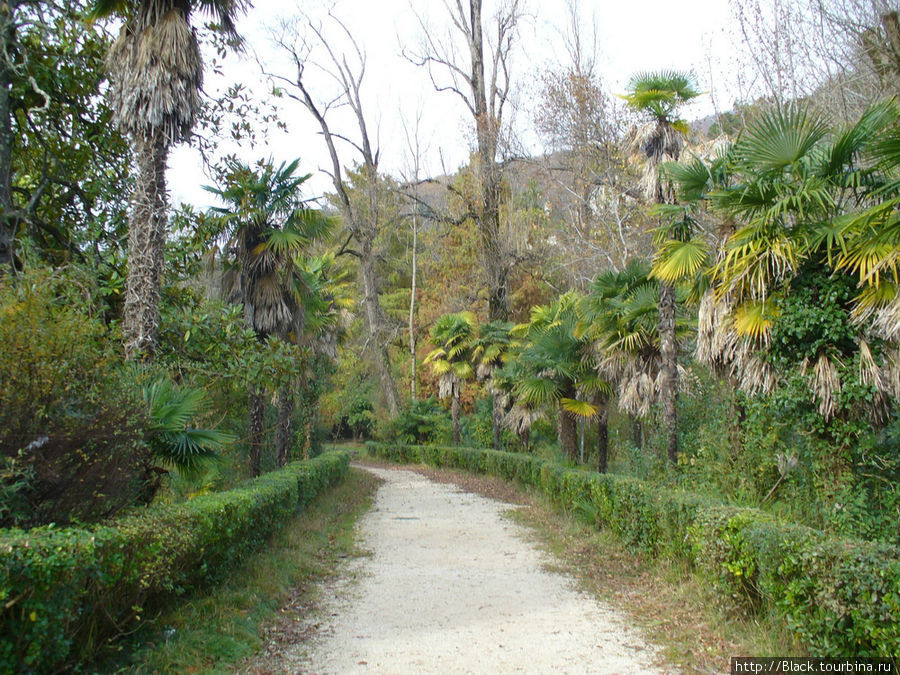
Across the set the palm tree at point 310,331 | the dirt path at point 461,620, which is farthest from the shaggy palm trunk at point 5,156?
the dirt path at point 461,620

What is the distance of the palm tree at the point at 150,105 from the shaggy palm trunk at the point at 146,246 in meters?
0.01

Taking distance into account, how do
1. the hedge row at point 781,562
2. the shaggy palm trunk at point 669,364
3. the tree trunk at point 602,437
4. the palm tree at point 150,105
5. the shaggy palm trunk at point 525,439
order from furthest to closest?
the shaggy palm trunk at point 525,439, the tree trunk at point 602,437, the shaggy palm trunk at point 669,364, the palm tree at point 150,105, the hedge row at point 781,562

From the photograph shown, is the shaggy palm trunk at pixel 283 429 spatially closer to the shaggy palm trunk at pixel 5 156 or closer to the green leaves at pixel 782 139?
the shaggy palm trunk at pixel 5 156

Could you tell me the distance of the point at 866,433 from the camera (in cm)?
753

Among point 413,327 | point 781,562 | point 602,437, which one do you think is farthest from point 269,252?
point 413,327

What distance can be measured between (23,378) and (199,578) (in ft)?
9.39

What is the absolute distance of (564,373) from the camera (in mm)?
16500

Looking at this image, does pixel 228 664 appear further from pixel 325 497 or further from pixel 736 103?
pixel 736 103

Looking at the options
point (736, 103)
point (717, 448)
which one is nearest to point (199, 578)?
point (717, 448)

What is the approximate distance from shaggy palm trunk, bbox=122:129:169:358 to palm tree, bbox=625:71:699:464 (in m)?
7.85

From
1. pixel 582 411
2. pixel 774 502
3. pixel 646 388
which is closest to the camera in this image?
pixel 774 502

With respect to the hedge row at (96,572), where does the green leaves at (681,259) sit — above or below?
above

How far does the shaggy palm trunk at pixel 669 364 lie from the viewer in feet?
37.0

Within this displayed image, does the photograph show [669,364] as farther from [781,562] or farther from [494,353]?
[494,353]
